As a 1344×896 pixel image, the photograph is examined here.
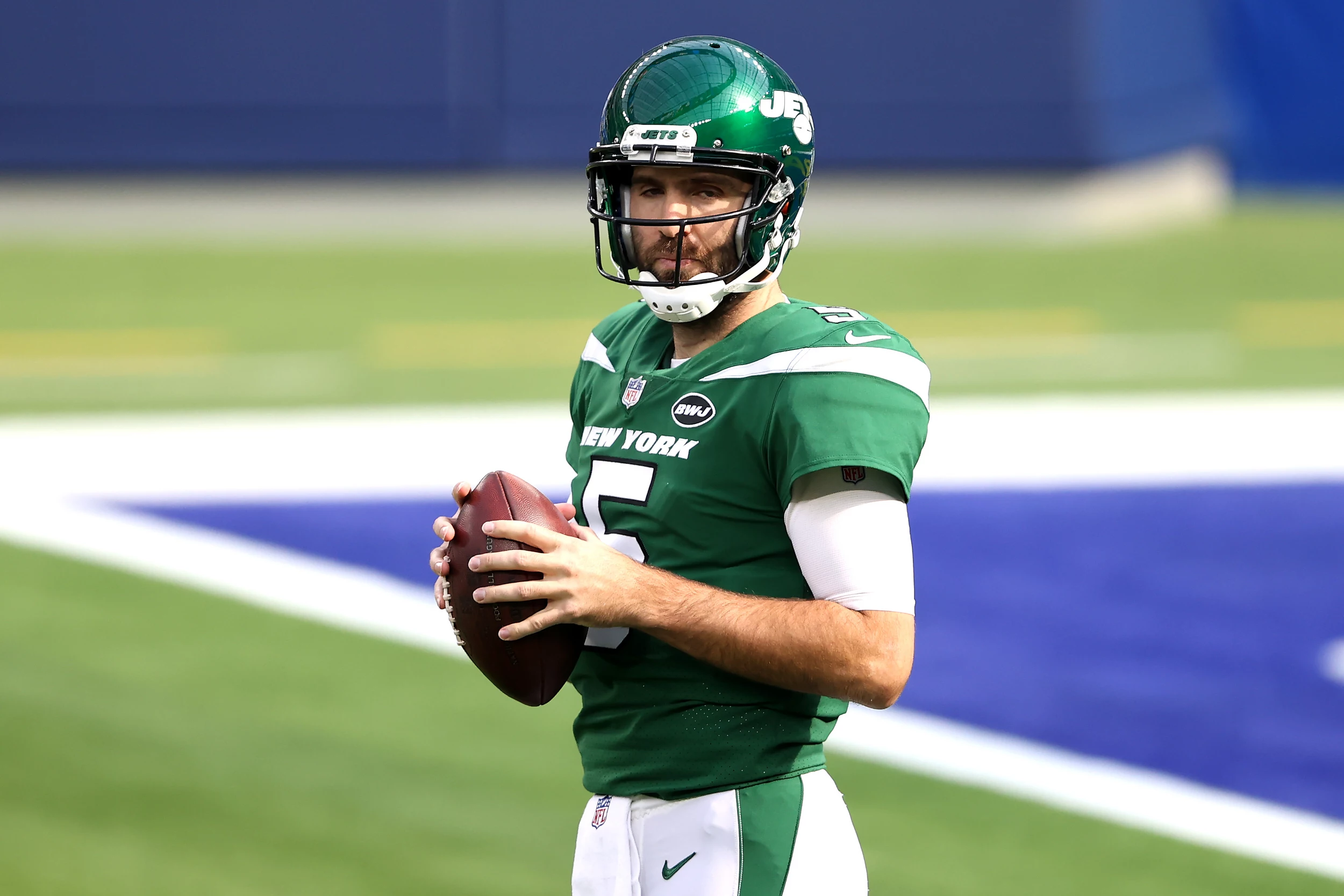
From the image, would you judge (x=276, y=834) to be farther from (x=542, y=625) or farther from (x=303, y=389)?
(x=303, y=389)

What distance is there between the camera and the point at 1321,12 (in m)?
18.8

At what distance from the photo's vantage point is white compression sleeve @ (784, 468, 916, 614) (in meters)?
2.74

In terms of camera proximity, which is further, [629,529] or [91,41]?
[91,41]

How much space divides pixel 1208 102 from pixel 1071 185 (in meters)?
2.97

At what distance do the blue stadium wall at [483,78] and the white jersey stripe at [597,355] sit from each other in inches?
555

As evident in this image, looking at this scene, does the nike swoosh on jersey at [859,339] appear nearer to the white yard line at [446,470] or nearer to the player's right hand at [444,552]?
the player's right hand at [444,552]

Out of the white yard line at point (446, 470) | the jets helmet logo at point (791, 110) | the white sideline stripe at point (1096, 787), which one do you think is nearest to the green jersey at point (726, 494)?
the jets helmet logo at point (791, 110)

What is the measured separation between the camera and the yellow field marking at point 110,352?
40.9ft

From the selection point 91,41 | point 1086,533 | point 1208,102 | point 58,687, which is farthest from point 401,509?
point 1208,102

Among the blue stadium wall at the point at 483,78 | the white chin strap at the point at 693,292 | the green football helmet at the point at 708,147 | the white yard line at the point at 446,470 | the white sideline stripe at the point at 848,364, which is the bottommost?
the white yard line at the point at 446,470

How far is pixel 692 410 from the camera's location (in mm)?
2928

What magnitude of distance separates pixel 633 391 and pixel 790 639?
0.58 metres

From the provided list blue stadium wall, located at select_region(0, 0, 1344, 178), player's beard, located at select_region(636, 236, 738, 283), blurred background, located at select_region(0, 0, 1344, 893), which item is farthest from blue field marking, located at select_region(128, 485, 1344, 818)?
blue stadium wall, located at select_region(0, 0, 1344, 178)

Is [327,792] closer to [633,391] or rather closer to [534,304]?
[633,391]
